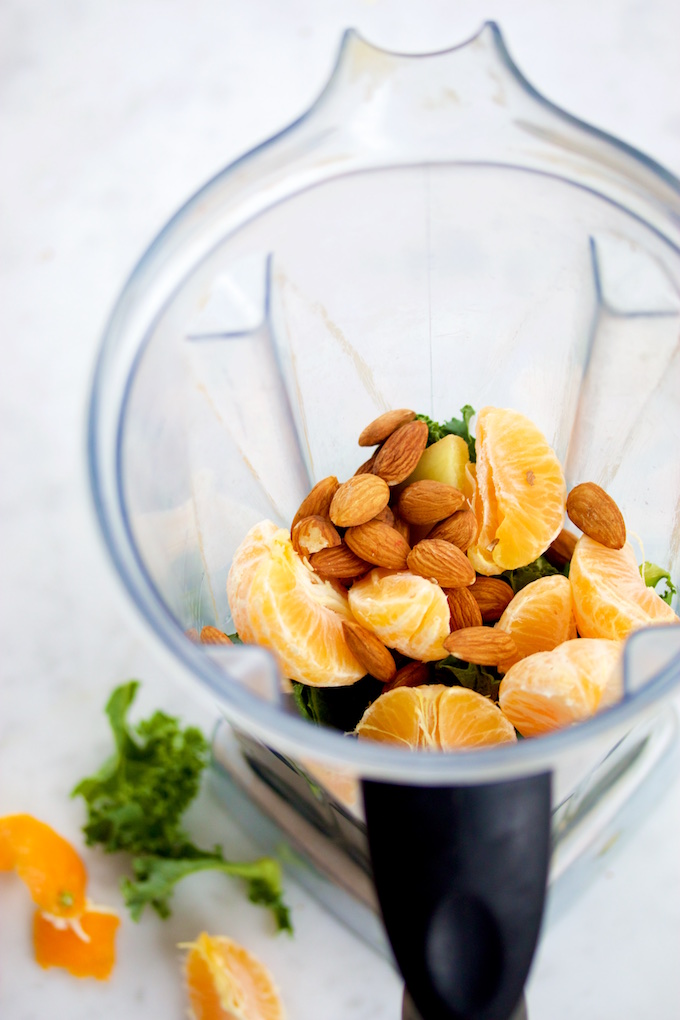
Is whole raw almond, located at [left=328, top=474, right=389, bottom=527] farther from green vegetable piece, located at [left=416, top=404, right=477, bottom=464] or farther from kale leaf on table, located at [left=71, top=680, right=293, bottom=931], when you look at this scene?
kale leaf on table, located at [left=71, top=680, right=293, bottom=931]

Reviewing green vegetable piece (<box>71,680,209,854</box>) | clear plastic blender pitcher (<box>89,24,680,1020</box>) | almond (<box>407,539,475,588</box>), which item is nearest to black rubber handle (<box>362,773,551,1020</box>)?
clear plastic blender pitcher (<box>89,24,680,1020</box>)

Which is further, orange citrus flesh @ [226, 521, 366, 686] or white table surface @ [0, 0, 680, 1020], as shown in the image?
white table surface @ [0, 0, 680, 1020]

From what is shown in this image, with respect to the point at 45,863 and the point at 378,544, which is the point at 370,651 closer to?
the point at 378,544

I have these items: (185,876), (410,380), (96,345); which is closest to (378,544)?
(410,380)

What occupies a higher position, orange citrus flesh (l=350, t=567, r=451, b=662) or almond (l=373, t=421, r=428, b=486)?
almond (l=373, t=421, r=428, b=486)

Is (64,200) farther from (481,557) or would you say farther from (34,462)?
(481,557)

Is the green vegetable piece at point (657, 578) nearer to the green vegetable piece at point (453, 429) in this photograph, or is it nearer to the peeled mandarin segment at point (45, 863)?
the green vegetable piece at point (453, 429)

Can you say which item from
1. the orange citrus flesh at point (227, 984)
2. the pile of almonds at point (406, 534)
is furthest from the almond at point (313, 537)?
the orange citrus flesh at point (227, 984)
